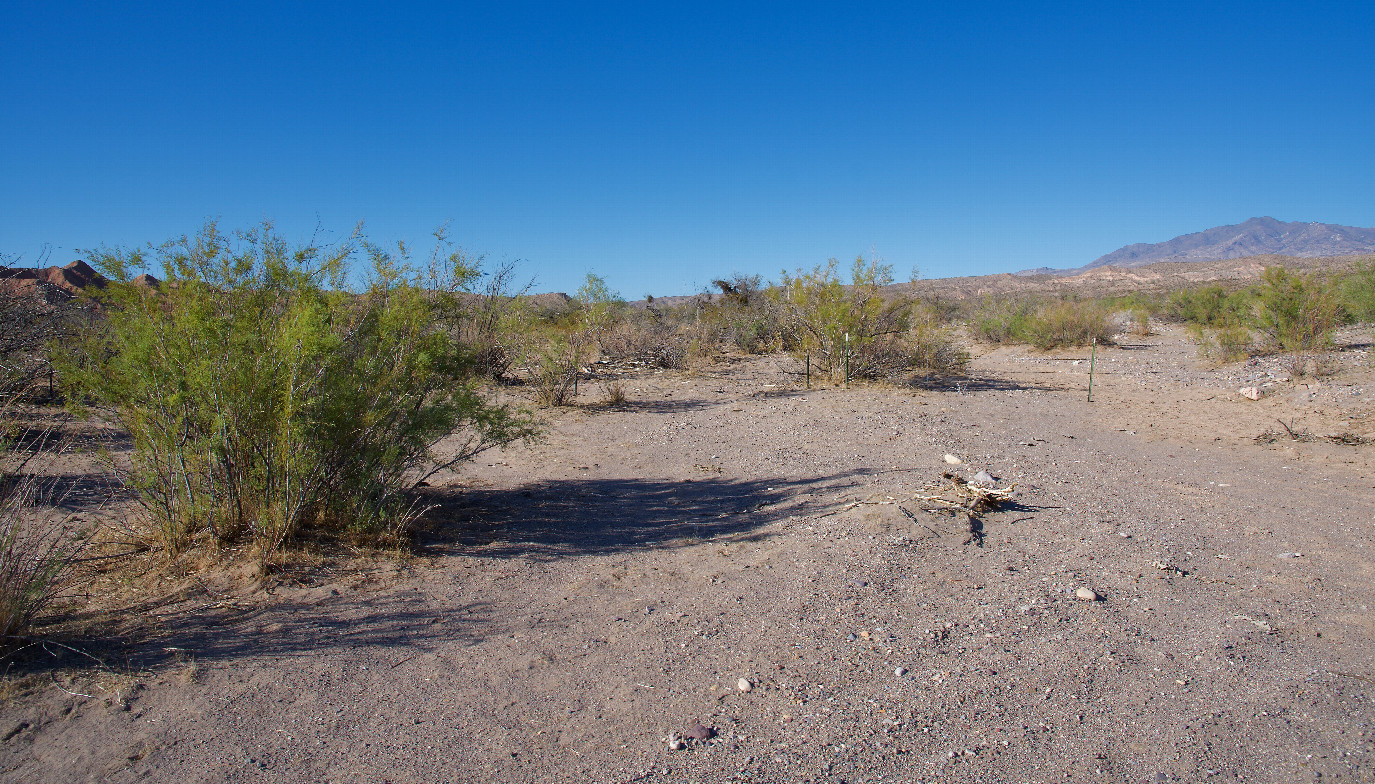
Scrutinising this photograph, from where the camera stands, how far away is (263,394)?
15.5ft

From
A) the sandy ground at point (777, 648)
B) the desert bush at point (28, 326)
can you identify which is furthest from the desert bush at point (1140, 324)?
the desert bush at point (28, 326)

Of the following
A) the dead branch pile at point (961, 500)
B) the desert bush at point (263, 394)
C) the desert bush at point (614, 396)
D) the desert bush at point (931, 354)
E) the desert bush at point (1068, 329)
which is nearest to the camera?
the desert bush at point (263, 394)

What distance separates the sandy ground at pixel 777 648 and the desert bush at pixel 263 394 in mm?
636

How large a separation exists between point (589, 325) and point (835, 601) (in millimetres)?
13048

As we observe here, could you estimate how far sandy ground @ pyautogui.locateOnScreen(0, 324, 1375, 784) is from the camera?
295cm

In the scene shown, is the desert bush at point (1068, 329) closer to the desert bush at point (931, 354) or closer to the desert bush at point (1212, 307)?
the desert bush at point (1212, 307)

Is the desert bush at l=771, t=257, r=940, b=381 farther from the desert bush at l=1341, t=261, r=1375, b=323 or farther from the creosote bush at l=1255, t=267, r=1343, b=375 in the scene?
the desert bush at l=1341, t=261, r=1375, b=323

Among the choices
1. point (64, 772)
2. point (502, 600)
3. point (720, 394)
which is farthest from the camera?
point (720, 394)

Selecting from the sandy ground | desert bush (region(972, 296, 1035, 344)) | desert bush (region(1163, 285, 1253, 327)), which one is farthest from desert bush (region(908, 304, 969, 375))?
desert bush (region(972, 296, 1035, 344))

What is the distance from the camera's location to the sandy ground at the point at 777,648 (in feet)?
9.68

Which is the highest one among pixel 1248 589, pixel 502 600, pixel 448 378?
pixel 448 378

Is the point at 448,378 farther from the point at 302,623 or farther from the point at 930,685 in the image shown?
the point at 930,685

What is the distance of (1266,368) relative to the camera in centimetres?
1580

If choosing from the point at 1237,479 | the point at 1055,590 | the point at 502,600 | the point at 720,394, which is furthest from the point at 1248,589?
the point at 720,394
